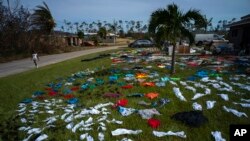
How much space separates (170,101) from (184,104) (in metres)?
0.45

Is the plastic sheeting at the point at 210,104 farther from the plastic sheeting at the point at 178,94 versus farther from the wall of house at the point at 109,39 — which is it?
the wall of house at the point at 109,39

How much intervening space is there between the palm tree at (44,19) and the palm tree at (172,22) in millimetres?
24343

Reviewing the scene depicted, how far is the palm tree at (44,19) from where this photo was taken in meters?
Result: 29.5

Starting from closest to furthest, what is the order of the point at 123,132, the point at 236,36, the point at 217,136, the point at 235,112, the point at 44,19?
the point at 217,136
the point at 123,132
the point at 235,112
the point at 236,36
the point at 44,19

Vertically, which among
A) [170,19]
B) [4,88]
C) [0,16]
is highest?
[0,16]

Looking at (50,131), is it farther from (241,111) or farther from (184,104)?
(241,111)

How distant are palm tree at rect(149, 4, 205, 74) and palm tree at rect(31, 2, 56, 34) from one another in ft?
79.9

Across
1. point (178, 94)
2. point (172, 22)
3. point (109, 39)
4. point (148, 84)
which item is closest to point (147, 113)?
point (178, 94)

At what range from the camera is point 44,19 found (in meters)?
30.8

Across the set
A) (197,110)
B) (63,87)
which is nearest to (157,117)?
(197,110)

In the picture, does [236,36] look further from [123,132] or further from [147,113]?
[123,132]

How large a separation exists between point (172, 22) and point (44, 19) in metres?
26.4

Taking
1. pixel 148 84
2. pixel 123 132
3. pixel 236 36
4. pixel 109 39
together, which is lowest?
pixel 123 132

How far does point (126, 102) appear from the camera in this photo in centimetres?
617
